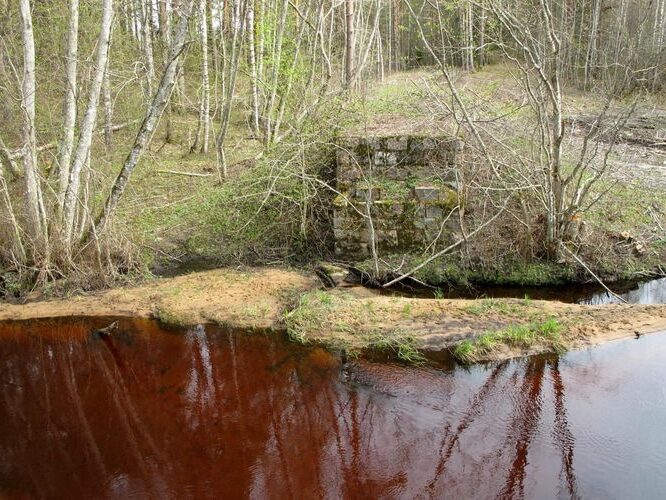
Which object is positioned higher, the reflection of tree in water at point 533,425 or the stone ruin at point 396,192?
the stone ruin at point 396,192

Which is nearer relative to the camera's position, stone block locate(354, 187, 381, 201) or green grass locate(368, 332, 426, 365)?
green grass locate(368, 332, 426, 365)

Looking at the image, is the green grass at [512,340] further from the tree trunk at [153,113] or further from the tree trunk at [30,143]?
the tree trunk at [30,143]

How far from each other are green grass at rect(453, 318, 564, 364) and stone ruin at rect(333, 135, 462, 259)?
8.33 feet

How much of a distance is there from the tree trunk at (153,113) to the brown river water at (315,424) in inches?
93.9

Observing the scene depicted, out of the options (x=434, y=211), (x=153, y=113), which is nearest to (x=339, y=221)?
(x=434, y=211)

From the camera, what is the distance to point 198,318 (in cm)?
725

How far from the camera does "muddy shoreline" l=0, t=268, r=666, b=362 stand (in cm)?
635

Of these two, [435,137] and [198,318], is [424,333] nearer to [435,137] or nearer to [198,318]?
[198,318]

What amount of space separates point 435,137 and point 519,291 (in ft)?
9.05

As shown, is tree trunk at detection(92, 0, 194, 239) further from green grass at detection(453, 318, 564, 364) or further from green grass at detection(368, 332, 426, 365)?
green grass at detection(453, 318, 564, 364)

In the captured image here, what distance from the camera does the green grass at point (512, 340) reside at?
6.00m

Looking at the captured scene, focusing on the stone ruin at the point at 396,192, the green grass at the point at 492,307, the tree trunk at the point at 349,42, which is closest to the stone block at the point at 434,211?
the stone ruin at the point at 396,192

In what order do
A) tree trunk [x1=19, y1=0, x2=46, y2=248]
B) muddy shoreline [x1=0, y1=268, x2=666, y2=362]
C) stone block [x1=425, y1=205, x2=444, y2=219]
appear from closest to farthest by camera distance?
muddy shoreline [x1=0, y1=268, x2=666, y2=362], tree trunk [x1=19, y1=0, x2=46, y2=248], stone block [x1=425, y1=205, x2=444, y2=219]

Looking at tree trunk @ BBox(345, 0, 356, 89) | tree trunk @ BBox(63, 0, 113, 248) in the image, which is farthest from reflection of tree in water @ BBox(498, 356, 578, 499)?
tree trunk @ BBox(345, 0, 356, 89)
